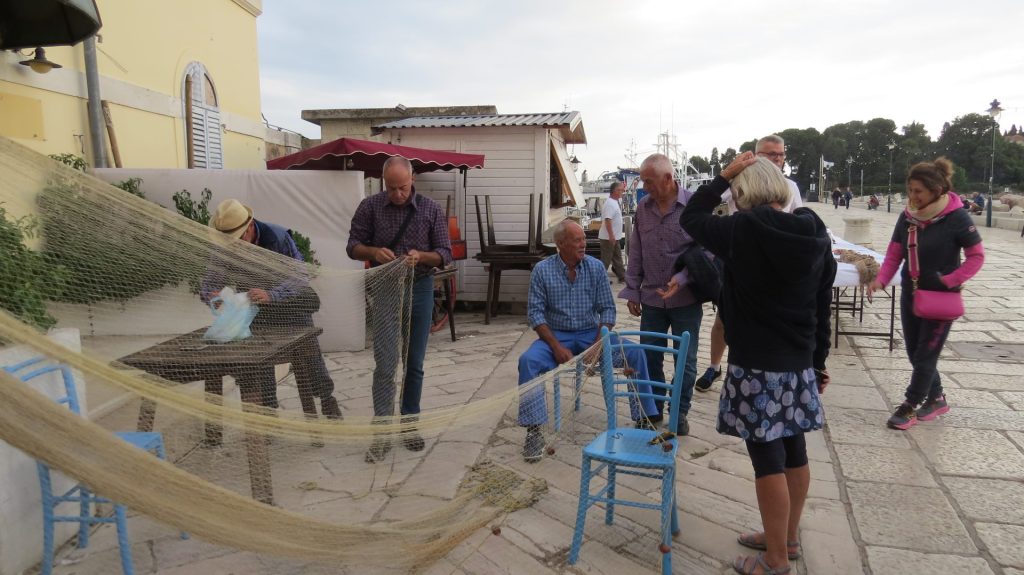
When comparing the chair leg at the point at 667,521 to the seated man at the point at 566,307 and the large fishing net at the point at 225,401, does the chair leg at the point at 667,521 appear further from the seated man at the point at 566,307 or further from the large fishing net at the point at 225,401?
the seated man at the point at 566,307

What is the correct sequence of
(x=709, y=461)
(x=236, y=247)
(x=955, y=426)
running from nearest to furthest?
1. (x=236, y=247)
2. (x=709, y=461)
3. (x=955, y=426)

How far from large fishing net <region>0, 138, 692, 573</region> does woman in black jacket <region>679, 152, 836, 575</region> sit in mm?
680

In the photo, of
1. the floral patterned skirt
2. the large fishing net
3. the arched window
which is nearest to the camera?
the large fishing net

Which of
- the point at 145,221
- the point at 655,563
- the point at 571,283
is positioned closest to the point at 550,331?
the point at 571,283

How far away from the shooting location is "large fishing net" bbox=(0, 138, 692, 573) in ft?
5.73

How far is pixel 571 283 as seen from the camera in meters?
4.00

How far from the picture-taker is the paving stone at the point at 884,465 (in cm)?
360

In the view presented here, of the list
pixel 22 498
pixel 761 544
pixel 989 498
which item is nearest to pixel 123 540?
pixel 22 498

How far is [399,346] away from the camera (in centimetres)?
393

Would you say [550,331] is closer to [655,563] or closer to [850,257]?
[655,563]

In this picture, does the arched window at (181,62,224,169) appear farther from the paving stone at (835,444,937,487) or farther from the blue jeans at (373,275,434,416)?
the paving stone at (835,444,937,487)

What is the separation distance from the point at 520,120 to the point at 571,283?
5420mm

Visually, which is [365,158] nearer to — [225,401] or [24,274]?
[24,274]

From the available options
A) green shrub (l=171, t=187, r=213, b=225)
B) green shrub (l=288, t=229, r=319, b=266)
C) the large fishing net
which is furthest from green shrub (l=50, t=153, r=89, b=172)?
the large fishing net
